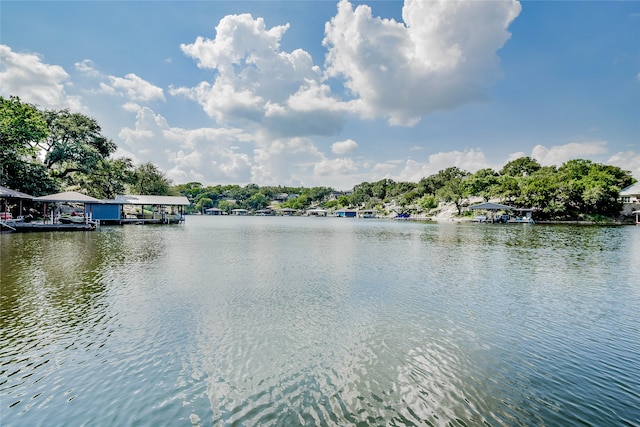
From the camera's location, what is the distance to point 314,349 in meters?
5.81

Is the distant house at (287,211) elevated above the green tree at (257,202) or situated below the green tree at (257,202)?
below

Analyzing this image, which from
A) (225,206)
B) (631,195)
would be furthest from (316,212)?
(631,195)

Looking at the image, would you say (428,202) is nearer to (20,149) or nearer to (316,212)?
(316,212)

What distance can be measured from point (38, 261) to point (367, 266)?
45.2 feet

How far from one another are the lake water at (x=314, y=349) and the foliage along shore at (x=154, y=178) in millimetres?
21883

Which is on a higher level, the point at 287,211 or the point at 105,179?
the point at 105,179

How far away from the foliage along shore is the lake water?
21883mm

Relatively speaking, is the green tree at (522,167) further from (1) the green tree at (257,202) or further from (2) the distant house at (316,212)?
(1) the green tree at (257,202)

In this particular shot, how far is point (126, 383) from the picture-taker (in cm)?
456

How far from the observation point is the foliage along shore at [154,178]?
26.7 metres

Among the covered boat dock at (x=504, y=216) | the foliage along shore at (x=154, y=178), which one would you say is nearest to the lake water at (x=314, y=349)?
the foliage along shore at (x=154, y=178)

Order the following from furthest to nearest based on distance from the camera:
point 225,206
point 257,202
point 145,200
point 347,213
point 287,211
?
point 257,202 < point 287,211 < point 225,206 < point 347,213 < point 145,200

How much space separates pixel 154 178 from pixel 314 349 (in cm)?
5918

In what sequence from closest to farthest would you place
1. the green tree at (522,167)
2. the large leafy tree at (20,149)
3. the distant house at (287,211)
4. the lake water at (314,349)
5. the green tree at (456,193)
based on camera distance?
the lake water at (314,349), the large leafy tree at (20,149), the green tree at (456,193), the green tree at (522,167), the distant house at (287,211)
